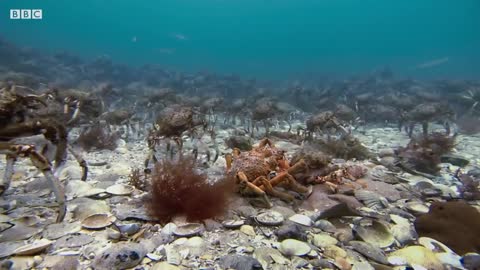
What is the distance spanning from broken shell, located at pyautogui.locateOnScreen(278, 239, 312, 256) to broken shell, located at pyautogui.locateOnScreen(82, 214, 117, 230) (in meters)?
2.22

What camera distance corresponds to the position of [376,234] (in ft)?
11.9

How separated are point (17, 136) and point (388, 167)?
7661mm

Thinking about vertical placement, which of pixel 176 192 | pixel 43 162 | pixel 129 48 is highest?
pixel 129 48

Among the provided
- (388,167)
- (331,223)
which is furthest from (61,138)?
(388,167)

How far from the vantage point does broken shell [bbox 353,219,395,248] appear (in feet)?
11.5

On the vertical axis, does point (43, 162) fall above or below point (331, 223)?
above

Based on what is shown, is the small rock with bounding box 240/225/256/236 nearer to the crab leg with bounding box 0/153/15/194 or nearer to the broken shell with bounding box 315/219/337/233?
the broken shell with bounding box 315/219/337/233

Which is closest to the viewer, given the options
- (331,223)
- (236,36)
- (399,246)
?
(399,246)

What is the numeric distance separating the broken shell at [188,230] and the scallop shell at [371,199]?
Answer: 2.93 metres

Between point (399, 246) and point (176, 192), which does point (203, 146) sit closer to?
point (176, 192)

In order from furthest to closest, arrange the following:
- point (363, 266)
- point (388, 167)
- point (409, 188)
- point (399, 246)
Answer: point (388, 167) → point (409, 188) → point (399, 246) → point (363, 266)

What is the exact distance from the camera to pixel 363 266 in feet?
10.0

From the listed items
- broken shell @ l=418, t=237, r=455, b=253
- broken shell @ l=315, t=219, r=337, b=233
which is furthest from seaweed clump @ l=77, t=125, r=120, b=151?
broken shell @ l=418, t=237, r=455, b=253

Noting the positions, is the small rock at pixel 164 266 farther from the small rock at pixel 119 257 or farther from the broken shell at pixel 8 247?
the broken shell at pixel 8 247
